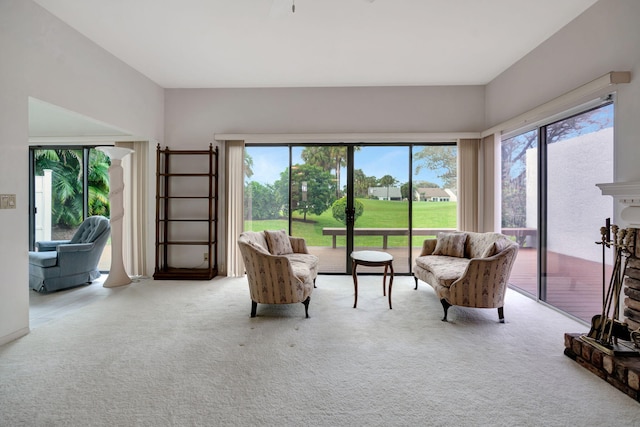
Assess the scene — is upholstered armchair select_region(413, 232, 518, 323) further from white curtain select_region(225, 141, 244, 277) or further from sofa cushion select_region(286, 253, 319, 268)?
white curtain select_region(225, 141, 244, 277)

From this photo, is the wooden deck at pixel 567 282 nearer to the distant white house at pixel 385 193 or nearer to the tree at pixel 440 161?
the tree at pixel 440 161

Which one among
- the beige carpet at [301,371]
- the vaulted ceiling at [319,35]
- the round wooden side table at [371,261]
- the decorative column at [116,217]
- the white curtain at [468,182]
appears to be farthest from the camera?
the white curtain at [468,182]

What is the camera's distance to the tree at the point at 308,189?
4766 millimetres

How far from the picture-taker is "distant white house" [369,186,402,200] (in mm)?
4742

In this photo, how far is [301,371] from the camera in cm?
205

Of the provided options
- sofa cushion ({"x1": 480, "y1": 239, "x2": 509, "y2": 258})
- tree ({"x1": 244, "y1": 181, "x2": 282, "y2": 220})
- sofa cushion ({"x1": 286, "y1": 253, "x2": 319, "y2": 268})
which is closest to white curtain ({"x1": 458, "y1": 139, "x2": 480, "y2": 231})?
sofa cushion ({"x1": 480, "y1": 239, "x2": 509, "y2": 258})

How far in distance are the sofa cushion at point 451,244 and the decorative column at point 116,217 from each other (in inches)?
182

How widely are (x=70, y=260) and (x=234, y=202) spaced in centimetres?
237

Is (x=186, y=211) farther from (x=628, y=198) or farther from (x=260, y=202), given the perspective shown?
(x=628, y=198)

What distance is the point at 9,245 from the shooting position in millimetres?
2502

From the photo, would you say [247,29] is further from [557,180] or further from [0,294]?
[557,180]

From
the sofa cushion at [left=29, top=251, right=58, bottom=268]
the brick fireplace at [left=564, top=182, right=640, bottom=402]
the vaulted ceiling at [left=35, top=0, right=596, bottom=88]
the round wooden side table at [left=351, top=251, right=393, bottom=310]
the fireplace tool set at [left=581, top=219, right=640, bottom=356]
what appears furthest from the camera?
the sofa cushion at [left=29, top=251, right=58, bottom=268]

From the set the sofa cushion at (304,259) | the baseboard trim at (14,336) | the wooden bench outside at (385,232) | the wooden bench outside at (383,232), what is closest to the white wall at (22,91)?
the baseboard trim at (14,336)

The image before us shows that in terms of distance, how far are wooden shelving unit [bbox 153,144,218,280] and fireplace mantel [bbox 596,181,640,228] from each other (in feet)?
15.6
